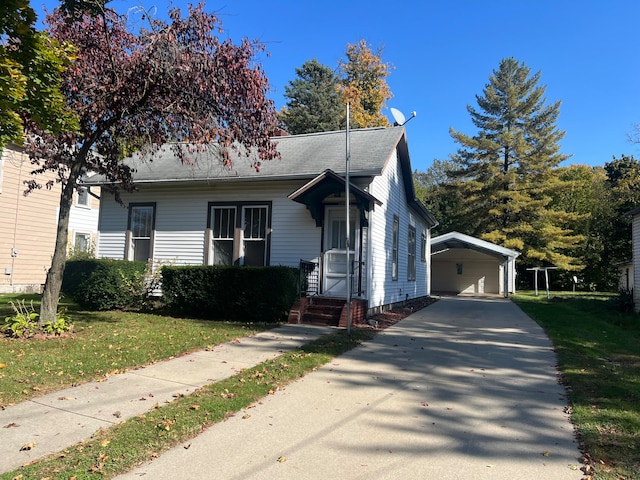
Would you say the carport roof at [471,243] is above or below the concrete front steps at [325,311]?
above

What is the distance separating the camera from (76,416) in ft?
15.0

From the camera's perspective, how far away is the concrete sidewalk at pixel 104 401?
13.0 ft

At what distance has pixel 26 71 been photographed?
6.15 metres

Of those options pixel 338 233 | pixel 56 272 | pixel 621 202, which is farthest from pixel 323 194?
pixel 621 202

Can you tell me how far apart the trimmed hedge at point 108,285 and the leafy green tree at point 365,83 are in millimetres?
27371

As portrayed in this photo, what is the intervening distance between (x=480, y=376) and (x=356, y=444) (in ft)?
10.5

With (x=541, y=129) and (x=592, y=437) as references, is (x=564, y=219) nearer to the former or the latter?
(x=541, y=129)

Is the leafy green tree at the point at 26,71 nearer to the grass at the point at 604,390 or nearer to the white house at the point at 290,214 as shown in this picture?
the white house at the point at 290,214

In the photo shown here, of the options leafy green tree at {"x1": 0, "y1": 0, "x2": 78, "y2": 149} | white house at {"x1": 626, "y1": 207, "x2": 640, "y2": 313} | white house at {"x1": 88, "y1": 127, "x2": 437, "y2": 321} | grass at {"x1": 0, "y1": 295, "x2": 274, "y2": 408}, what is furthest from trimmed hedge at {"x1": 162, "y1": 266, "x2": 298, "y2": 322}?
white house at {"x1": 626, "y1": 207, "x2": 640, "y2": 313}

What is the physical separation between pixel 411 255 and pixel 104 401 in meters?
15.1

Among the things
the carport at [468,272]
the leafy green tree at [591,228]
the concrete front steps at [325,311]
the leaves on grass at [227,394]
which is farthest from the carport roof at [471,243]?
the leaves on grass at [227,394]

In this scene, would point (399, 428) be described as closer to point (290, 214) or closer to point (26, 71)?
point (26, 71)

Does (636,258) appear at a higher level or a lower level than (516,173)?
lower

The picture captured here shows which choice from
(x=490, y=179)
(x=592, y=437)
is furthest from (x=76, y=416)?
(x=490, y=179)
